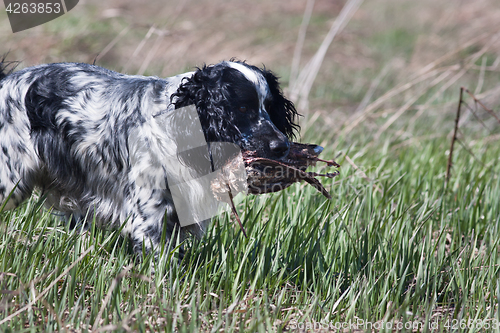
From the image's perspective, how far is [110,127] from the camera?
2521 mm

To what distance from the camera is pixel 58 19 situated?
9.01 meters

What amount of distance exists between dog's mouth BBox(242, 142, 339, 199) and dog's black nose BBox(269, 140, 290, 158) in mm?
34

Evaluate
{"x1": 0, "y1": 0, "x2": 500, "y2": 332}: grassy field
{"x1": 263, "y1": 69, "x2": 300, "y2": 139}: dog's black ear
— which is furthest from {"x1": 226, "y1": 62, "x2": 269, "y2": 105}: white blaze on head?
{"x1": 0, "y1": 0, "x2": 500, "y2": 332}: grassy field

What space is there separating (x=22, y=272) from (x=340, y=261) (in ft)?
4.97

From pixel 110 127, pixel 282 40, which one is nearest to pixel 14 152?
pixel 110 127

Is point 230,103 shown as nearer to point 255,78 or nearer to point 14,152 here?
point 255,78

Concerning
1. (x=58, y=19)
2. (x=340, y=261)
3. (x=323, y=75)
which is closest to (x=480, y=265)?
(x=340, y=261)

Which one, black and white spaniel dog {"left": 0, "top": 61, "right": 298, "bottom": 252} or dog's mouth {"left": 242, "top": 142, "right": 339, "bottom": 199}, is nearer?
dog's mouth {"left": 242, "top": 142, "right": 339, "bottom": 199}

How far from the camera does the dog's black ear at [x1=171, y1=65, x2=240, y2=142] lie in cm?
241

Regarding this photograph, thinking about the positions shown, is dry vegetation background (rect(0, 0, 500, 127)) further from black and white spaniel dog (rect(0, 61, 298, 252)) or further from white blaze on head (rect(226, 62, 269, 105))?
white blaze on head (rect(226, 62, 269, 105))

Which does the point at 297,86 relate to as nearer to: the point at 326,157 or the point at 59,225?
the point at 326,157

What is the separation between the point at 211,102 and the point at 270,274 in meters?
0.89

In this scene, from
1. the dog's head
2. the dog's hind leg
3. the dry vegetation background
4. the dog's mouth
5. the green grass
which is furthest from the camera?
the dry vegetation background

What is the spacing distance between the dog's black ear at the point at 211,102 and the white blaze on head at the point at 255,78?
82mm
